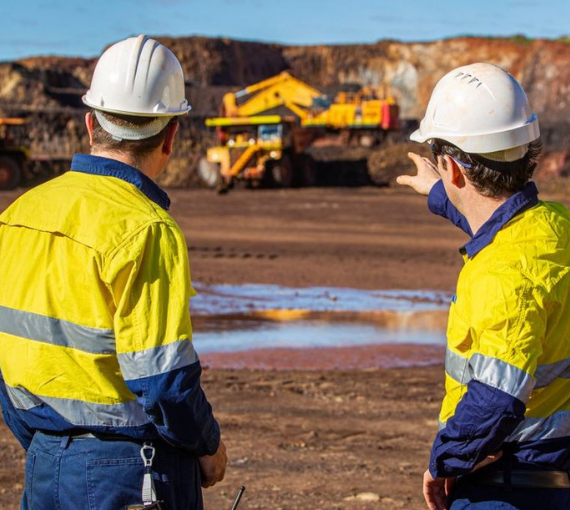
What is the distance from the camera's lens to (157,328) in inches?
103

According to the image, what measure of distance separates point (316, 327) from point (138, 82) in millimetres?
8736

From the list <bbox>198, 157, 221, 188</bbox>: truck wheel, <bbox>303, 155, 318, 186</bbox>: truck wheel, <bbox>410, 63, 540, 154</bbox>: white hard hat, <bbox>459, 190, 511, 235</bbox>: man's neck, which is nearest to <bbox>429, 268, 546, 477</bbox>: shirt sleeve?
<bbox>459, 190, 511, 235</bbox>: man's neck

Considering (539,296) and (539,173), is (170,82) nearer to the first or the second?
(539,296)

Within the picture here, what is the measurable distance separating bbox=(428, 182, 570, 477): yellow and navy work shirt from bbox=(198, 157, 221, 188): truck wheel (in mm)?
31555

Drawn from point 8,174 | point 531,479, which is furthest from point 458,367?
point 8,174

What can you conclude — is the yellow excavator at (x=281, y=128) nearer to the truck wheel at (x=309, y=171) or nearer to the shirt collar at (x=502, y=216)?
the truck wheel at (x=309, y=171)

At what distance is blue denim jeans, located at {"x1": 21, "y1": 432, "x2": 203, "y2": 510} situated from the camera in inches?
107

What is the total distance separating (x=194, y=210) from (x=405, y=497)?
20.0 meters

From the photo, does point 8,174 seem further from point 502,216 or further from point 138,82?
point 502,216

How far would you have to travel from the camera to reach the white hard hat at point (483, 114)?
281cm

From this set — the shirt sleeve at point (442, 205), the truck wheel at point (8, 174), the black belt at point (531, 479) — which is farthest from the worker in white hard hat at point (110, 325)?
the truck wheel at point (8, 174)

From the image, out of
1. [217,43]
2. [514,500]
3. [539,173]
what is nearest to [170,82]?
[514,500]

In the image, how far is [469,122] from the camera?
284 centimetres

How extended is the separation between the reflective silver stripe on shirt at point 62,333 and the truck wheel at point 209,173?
31470 millimetres
